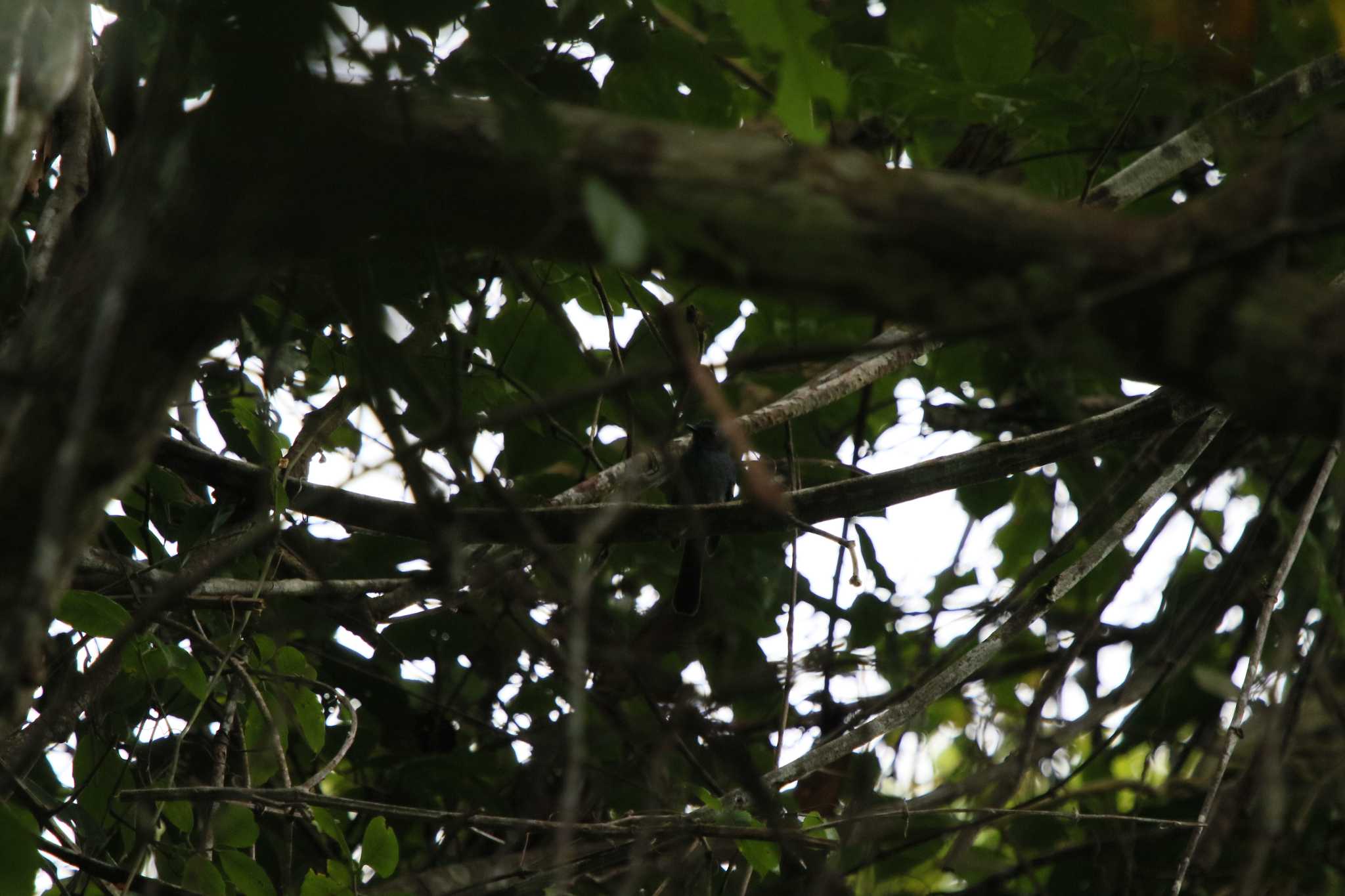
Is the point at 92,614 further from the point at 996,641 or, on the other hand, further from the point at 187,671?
the point at 996,641

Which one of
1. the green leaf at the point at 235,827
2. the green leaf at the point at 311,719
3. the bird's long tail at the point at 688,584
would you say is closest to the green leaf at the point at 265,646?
the green leaf at the point at 311,719

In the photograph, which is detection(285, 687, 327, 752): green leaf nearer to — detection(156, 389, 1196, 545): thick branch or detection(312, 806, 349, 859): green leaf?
detection(312, 806, 349, 859): green leaf

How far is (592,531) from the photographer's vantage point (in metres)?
1.53

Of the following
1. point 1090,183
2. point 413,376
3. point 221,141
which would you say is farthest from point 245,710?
point 1090,183

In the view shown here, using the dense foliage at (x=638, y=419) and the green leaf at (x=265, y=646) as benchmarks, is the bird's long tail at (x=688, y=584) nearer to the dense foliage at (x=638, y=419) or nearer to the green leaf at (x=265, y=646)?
the dense foliage at (x=638, y=419)

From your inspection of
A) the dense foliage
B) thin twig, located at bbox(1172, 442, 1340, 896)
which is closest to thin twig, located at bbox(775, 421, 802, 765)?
the dense foliage

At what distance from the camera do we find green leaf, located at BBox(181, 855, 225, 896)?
2.87 metres

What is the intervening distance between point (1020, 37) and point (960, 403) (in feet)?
5.55

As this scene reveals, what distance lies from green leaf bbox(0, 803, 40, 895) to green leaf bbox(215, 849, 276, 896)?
0.84 metres

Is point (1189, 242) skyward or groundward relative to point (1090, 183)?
groundward

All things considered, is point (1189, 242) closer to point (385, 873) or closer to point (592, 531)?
point (592, 531)

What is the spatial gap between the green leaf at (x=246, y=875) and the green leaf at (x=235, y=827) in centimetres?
6

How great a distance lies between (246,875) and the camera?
293 centimetres

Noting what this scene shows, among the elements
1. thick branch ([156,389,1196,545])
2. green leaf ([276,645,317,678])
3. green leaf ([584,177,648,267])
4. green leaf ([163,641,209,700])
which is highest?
thick branch ([156,389,1196,545])
